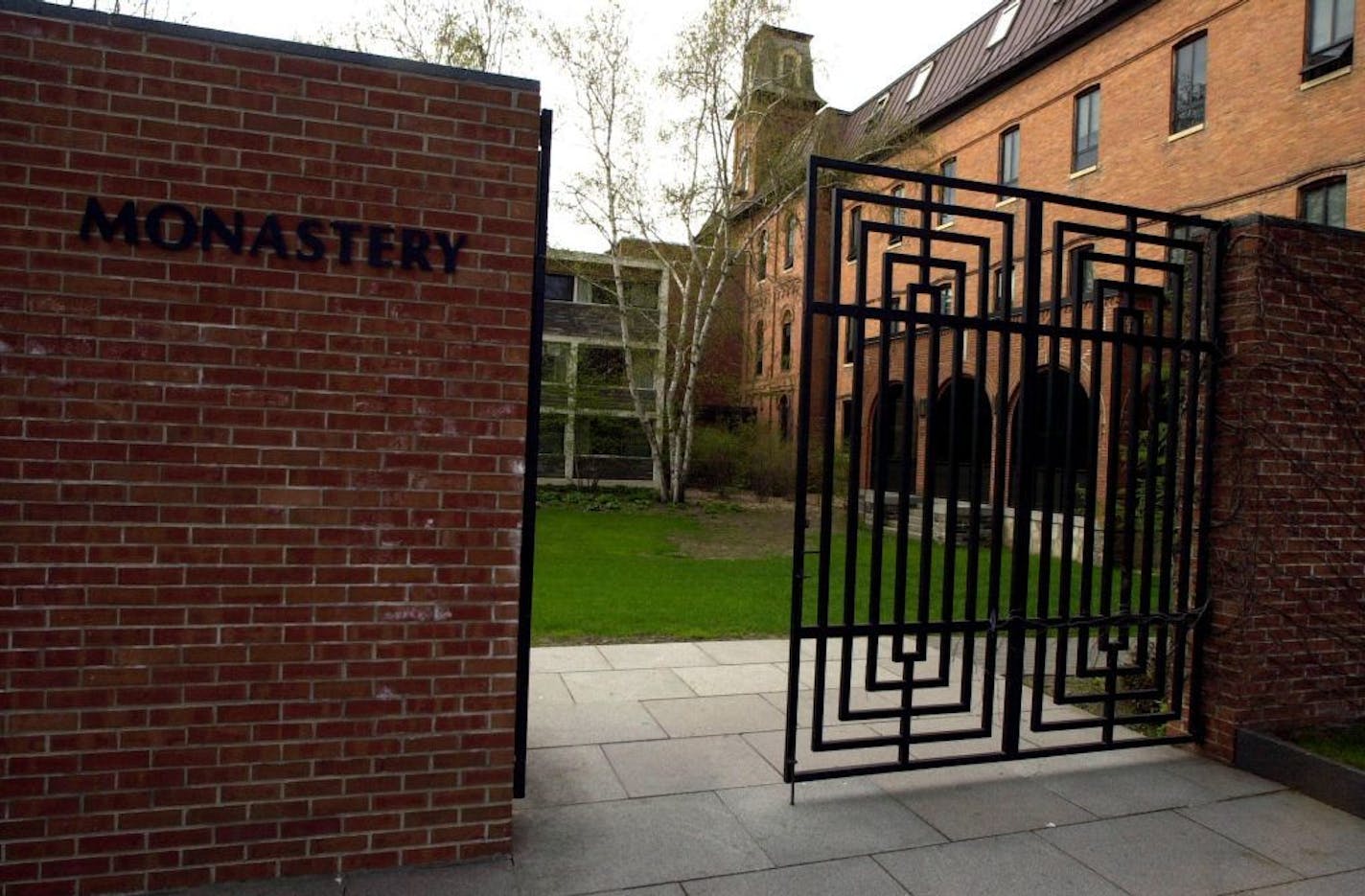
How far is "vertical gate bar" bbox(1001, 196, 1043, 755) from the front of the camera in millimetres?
4578

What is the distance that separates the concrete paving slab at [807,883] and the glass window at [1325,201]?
15.9m

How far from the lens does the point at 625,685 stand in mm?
6113

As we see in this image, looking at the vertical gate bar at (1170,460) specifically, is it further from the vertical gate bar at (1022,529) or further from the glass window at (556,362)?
the glass window at (556,362)

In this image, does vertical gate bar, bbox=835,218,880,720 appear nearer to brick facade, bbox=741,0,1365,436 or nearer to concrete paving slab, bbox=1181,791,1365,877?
concrete paving slab, bbox=1181,791,1365,877

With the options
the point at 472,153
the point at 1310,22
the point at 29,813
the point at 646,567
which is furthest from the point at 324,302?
the point at 1310,22

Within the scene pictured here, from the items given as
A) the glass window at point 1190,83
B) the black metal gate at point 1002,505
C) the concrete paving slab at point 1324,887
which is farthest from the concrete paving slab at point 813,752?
the glass window at point 1190,83

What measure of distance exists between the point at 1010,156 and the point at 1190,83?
5.74 metres

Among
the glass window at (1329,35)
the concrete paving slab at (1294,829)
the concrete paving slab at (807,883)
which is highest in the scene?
the glass window at (1329,35)

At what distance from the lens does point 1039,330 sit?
4.66 meters

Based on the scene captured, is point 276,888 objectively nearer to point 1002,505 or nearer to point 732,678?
point 732,678

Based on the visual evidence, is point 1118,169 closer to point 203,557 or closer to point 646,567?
point 646,567

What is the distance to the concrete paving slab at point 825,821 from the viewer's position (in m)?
3.73

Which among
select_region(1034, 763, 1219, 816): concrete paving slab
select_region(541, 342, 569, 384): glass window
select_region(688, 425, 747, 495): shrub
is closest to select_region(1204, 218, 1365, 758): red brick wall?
select_region(1034, 763, 1219, 816): concrete paving slab

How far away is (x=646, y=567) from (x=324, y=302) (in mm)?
9621
